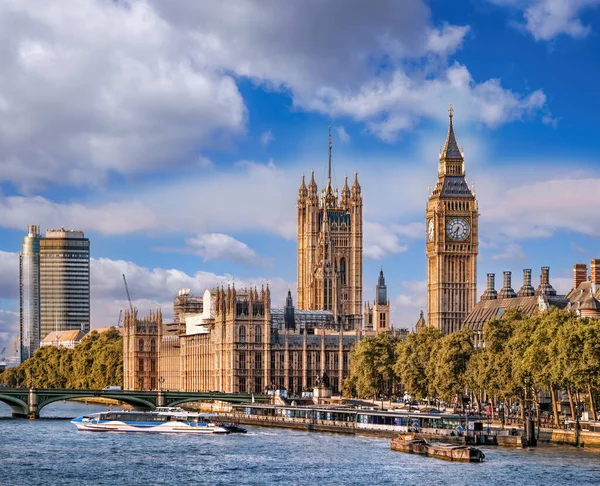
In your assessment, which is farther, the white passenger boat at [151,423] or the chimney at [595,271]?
the chimney at [595,271]

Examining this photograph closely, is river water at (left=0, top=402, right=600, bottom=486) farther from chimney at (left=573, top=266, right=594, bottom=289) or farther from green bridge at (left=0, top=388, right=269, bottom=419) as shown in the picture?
chimney at (left=573, top=266, right=594, bottom=289)

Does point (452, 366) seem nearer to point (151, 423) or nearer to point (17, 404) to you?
point (151, 423)

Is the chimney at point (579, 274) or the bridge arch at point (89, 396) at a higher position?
the chimney at point (579, 274)

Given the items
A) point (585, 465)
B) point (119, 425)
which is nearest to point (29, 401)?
point (119, 425)

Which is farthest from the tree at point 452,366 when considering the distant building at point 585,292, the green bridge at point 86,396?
the green bridge at point 86,396

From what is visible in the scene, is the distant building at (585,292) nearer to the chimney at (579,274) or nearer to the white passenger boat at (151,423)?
the chimney at (579,274)

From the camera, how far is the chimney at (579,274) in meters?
195

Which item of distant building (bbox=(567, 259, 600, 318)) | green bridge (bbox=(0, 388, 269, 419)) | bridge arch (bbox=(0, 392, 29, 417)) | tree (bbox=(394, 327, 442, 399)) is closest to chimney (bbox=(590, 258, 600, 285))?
distant building (bbox=(567, 259, 600, 318))

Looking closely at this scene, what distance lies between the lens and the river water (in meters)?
112

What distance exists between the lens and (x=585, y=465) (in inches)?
4542

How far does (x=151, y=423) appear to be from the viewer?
170250mm

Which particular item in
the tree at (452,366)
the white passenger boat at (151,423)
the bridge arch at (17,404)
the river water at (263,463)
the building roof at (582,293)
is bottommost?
the river water at (263,463)

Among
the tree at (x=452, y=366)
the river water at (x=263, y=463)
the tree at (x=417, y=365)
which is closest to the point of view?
the river water at (x=263, y=463)

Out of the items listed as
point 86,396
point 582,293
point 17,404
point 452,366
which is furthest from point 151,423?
point 582,293
